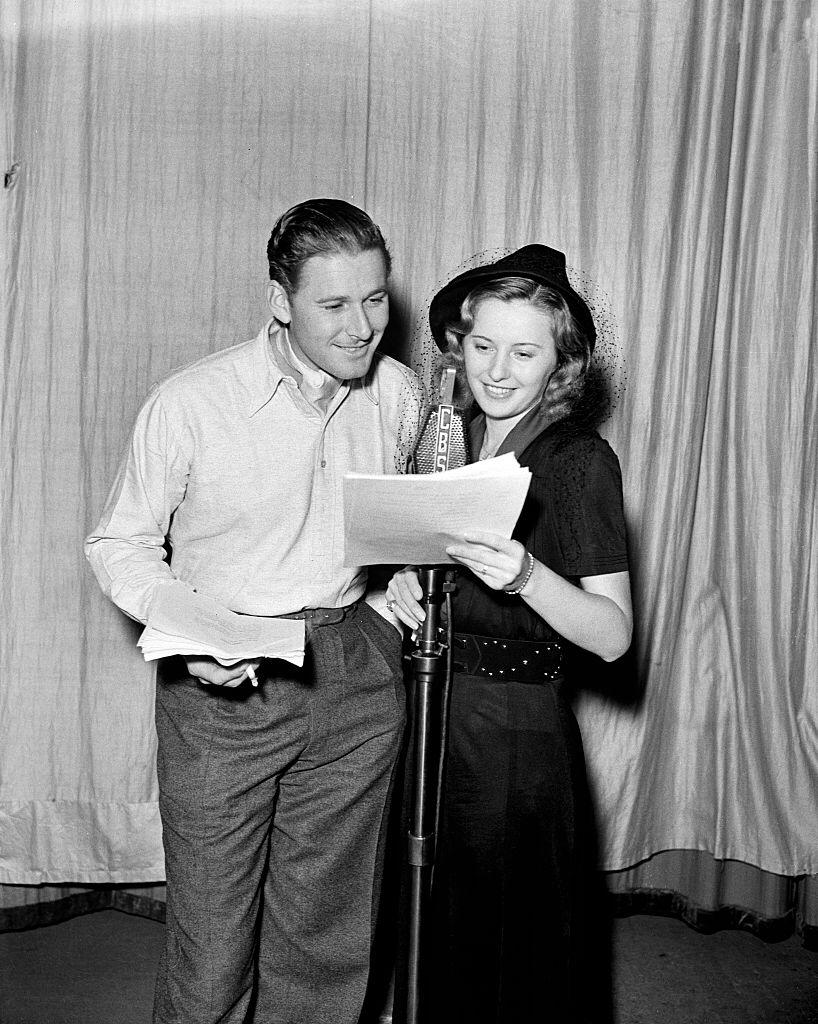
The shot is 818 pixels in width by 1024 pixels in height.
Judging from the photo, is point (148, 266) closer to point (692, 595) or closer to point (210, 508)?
point (210, 508)

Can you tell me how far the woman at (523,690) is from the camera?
70.7 inches

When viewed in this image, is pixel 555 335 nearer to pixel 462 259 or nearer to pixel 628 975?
pixel 462 259

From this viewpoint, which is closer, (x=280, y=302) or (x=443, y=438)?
(x=443, y=438)

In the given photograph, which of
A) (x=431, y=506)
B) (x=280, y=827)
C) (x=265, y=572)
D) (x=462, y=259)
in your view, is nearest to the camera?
(x=431, y=506)

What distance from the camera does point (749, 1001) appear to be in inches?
107

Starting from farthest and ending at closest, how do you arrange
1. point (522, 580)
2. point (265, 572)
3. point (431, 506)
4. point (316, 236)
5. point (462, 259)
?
point (462, 259) → point (265, 572) → point (316, 236) → point (522, 580) → point (431, 506)

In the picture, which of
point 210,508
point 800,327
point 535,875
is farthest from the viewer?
point 800,327

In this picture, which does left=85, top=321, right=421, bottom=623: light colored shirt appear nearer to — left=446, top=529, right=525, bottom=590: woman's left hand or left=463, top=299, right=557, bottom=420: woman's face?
left=463, top=299, right=557, bottom=420: woman's face

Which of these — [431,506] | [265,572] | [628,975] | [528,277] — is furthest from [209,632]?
[628,975]

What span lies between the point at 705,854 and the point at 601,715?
535mm

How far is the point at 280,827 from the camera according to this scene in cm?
217

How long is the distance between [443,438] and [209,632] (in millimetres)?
484

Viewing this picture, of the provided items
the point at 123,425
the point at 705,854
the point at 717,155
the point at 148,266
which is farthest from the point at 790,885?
the point at 148,266

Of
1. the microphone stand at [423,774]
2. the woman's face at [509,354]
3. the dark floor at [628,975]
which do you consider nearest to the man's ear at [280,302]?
the woman's face at [509,354]
